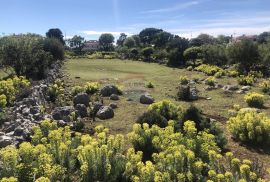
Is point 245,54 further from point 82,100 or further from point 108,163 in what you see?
point 108,163

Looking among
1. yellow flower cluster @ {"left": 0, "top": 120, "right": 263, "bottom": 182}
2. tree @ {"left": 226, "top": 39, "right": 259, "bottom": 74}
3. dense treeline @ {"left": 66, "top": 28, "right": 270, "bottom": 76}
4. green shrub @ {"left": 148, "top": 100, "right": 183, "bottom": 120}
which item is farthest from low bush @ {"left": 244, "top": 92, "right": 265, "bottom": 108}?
tree @ {"left": 226, "top": 39, "right": 259, "bottom": 74}

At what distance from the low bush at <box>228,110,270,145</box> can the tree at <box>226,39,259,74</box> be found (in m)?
27.2

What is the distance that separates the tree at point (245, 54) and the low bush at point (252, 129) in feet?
89.3

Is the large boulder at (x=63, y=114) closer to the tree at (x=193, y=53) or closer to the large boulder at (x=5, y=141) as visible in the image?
the large boulder at (x=5, y=141)

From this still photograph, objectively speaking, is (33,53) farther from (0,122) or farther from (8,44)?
(0,122)

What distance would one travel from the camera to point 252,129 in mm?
12773

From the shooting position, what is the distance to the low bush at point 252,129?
12688 mm

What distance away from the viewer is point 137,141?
11.5 m

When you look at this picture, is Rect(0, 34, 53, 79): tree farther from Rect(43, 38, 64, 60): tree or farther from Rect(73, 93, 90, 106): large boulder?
Rect(43, 38, 64, 60): tree

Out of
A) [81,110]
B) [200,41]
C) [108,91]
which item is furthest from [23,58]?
[200,41]

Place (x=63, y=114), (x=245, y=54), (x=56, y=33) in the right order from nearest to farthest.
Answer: (x=63, y=114) → (x=245, y=54) → (x=56, y=33)

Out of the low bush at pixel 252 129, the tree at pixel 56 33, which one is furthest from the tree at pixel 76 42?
the low bush at pixel 252 129

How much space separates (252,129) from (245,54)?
2909 centimetres

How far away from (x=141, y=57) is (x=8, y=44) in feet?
143
